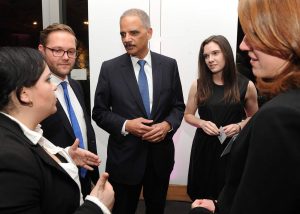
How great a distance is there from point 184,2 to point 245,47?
9.06ft

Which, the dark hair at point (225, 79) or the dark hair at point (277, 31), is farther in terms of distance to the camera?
the dark hair at point (225, 79)

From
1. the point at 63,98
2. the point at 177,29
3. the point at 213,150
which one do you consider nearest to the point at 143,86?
the point at 63,98

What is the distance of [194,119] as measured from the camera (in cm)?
278

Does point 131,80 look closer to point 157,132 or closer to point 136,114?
point 136,114

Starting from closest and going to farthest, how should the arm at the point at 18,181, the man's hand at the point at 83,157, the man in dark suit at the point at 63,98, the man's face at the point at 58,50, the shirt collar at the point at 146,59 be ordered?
the arm at the point at 18,181 < the man's hand at the point at 83,157 < the man in dark suit at the point at 63,98 < the man's face at the point at 58,50 < the shirt collar at the point at 146,59

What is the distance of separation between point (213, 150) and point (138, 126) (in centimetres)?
72

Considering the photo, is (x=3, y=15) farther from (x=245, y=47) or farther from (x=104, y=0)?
(x=245, y=47)

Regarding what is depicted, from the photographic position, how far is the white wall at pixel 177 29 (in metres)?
3.61

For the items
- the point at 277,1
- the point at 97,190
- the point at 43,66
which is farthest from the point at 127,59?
the point at 277,1

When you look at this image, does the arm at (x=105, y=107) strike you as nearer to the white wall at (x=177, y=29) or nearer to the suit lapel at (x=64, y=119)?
the suit lapel at (x=64, y=119)

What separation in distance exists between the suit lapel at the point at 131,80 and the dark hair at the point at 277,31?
1.57 m

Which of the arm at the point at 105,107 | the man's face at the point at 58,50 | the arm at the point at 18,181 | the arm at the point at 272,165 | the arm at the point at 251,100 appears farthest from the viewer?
the arm at the point at 251,100

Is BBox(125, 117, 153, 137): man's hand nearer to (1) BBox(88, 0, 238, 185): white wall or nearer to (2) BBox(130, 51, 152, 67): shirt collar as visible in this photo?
(2) BBox(130, 51, 152, 67): shirt collar

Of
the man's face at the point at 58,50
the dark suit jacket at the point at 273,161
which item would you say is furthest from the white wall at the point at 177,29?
the dark suit jacket at the point at 273,161
